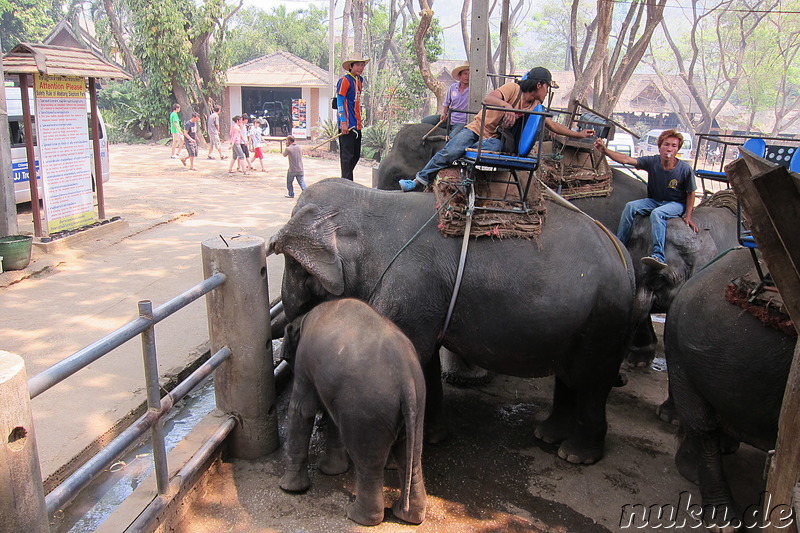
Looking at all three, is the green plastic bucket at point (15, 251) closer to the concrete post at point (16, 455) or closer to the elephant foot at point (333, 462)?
the elephant foot at point (333, 462)

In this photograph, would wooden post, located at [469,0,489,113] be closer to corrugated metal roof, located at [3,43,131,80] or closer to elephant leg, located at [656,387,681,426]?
elephant leg, located at [656,387,681,426]

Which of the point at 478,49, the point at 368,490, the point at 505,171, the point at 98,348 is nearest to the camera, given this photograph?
the point at 98,348

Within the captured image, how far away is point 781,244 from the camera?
224cm

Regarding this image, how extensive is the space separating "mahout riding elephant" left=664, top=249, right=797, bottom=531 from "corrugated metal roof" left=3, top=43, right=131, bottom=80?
7.89 m

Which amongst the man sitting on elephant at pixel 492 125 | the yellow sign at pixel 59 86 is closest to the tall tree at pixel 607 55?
the man sitting on elephant at pixel 492 125

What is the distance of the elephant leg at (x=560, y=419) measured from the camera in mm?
4277

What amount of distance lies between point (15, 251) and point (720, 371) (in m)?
7.58

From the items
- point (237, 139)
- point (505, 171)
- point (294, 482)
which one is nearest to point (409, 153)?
point (505, 171)

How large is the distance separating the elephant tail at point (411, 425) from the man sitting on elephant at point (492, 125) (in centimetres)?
180

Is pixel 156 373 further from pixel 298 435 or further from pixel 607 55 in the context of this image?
pixel 607 55

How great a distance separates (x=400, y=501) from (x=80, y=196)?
7.69 metres

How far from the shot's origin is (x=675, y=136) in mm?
5414

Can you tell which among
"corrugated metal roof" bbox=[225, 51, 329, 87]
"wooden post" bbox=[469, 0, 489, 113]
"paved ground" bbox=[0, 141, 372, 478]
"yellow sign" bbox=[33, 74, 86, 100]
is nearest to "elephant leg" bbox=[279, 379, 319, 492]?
"paved ground" bbox=[0, 141, 372, 478]

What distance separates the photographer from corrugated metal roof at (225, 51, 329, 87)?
107 ft
